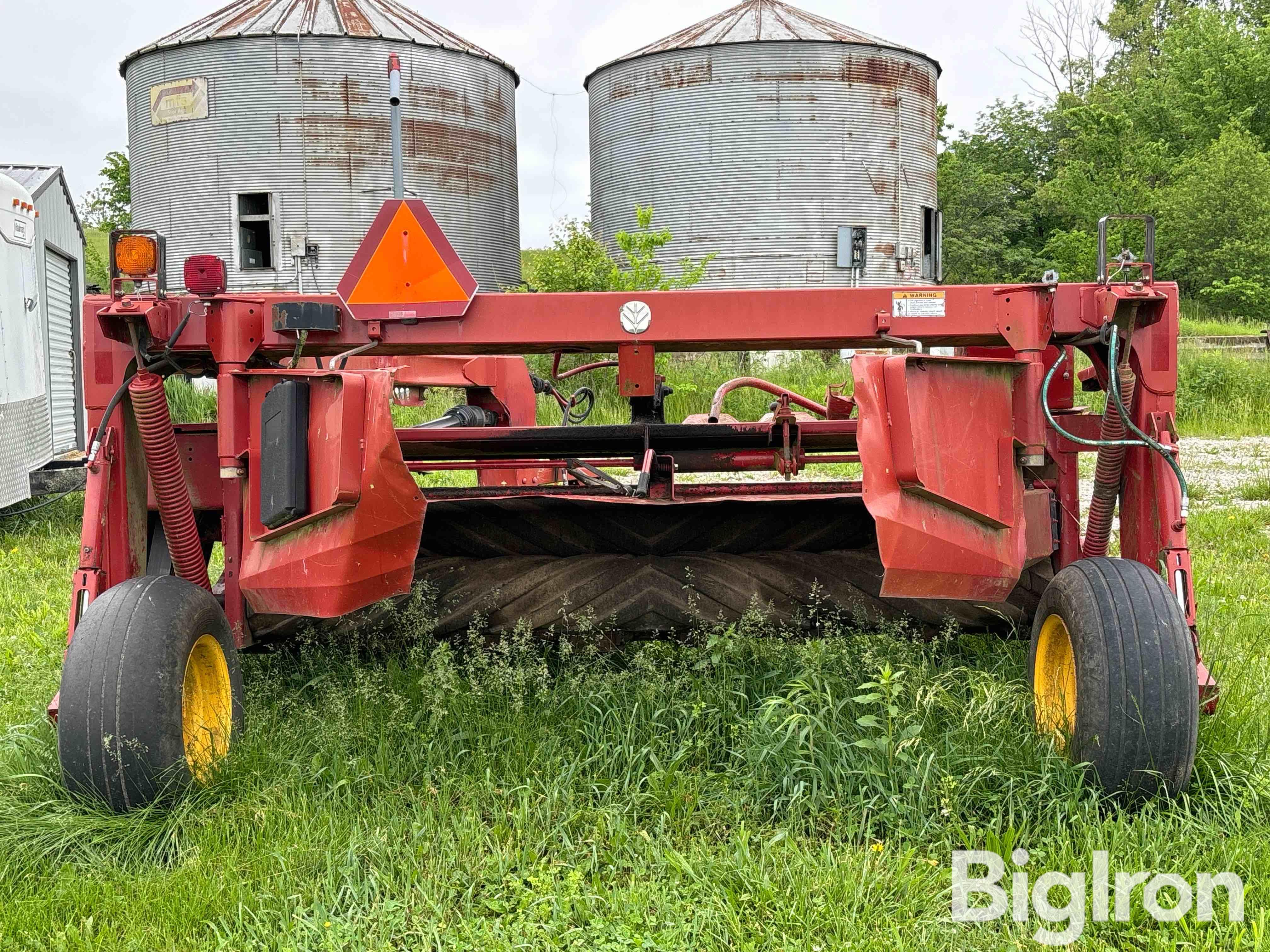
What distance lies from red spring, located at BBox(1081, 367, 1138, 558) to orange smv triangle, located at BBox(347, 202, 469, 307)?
5.65 ft

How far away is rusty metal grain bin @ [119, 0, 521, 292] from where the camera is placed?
65.2 ft

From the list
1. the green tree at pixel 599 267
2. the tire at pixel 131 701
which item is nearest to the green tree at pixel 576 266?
the green tree at pixel 599 267

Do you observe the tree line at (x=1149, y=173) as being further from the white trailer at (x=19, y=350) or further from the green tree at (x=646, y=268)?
the white trailer at (x=19, y=350)

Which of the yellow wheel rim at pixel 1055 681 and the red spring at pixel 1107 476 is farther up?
the red spring at pixel 1107 476

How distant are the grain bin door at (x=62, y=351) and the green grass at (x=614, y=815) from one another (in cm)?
700

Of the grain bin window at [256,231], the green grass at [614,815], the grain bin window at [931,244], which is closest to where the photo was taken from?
the green grass at [614,815]

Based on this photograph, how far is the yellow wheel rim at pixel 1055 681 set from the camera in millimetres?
2855

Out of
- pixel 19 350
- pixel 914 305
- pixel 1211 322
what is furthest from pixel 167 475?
pixel 1211 322

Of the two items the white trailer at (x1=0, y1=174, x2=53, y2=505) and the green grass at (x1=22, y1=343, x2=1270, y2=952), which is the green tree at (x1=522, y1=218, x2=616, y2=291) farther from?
the green grass at (x1=22, y1=343, x2=1270, y2=952)

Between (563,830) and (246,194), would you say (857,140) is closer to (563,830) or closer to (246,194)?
(246,194)

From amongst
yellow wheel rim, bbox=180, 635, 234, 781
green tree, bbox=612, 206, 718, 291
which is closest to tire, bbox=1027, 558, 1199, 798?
yellow wheel rim, bbox=180, 635, 234, 781

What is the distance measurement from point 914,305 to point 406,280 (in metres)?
1.31

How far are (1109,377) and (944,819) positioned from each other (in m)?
1.19

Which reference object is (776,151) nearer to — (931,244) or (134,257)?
(931,244)
